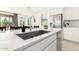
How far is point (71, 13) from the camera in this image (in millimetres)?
5414

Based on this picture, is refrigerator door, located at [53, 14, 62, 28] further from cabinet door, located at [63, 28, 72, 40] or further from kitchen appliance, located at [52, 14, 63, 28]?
cabinet door, located at [63, 28, 72, 40]

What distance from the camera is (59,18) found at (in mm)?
5961

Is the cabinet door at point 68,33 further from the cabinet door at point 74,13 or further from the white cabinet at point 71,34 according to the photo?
the cabinet door at point 74,13

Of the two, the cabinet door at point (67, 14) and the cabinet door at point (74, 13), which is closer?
the cabinet door at point (74, 13)

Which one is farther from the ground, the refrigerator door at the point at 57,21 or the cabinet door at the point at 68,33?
the refrigerator door at the point at 57,21

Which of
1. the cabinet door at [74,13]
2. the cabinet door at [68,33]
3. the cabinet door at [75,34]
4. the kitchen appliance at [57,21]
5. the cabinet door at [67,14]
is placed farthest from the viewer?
the kitchen appliance at [57,21]

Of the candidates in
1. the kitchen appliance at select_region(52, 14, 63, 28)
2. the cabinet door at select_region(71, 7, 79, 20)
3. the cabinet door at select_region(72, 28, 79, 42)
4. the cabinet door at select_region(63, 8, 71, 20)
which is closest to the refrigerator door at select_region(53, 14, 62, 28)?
the kitchen appliance at select_region(52, 14, 63, 28)

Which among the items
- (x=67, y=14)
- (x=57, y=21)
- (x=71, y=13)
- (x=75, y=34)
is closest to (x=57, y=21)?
(x=57, y=21)

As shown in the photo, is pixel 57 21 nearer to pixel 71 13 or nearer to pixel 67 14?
pixel 67 14

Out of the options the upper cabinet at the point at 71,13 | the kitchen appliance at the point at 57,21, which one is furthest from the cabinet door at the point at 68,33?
the upper cabinet at the point at 71,13

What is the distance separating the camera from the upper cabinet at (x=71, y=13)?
515 cm

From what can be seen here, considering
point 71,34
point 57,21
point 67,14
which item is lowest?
point 71,34
